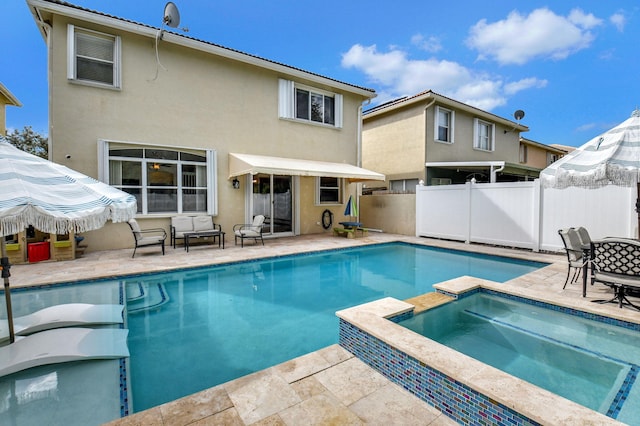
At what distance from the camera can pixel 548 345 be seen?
230 inches

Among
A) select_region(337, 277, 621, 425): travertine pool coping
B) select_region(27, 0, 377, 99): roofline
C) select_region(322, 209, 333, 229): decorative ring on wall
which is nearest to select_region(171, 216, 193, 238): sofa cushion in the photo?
select_region(27, 0, 377, 99): roofline

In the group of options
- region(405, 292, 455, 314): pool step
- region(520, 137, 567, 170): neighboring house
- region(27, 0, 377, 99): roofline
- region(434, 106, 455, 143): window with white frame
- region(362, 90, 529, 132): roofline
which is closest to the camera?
region(405, 292, 455, 314): pool step

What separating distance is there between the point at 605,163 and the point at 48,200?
9204mm

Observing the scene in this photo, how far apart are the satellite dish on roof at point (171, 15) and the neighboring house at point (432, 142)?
46.2 ft

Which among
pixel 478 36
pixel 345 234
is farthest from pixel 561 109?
pixel 345 234

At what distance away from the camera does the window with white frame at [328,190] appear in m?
19.6

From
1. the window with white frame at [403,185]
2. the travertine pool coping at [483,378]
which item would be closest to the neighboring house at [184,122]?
the window with white frame at [403,185]

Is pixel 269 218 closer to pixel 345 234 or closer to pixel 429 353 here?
pixel 345 234

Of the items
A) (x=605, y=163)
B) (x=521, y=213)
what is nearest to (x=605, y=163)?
(x=605, y=163)

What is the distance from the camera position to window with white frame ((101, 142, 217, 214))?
13.8 meters

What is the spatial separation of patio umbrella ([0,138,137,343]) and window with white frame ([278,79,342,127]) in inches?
556

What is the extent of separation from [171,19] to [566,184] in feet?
49.5

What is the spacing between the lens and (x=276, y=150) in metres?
17.8

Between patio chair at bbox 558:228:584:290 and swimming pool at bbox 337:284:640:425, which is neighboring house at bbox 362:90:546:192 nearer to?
patio chair at bbox 558:228:584:290
